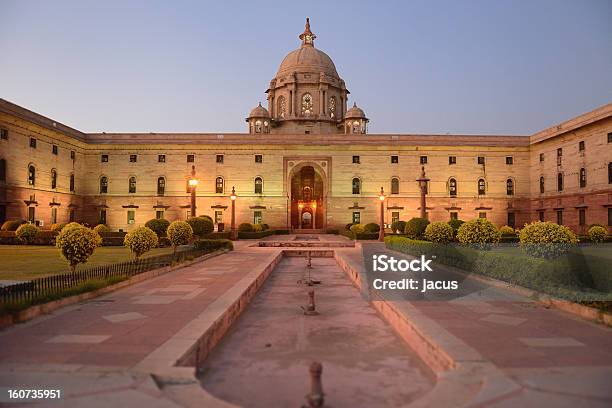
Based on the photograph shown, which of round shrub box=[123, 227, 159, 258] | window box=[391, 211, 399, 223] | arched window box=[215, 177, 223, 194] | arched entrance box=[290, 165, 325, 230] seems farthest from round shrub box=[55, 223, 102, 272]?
arched entrance box=[290, 165, 325, 230]

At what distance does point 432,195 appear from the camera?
47531 mm

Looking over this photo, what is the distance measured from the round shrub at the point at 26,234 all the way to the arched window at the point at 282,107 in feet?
122

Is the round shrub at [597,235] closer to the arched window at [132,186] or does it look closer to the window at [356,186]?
the window at [356,186]

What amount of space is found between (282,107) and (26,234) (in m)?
38.9

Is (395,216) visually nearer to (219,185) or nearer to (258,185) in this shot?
(258,185)

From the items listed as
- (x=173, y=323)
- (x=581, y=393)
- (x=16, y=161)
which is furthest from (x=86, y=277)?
(x=16, y=161)

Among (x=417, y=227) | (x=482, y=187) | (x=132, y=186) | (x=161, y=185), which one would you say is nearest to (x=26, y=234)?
(x=161, y=185)

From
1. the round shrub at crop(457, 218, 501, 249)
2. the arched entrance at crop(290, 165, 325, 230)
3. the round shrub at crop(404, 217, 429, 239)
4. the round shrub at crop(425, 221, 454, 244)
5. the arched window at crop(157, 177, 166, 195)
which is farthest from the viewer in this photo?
the arched entrance at crop(290, 165, 325, 230)

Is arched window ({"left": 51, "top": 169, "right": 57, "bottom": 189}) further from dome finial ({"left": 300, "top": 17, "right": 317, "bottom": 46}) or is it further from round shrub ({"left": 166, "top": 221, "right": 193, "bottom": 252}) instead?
dome finial ({"left": 300, "top": 17, "right": 317, "bottom": 46})

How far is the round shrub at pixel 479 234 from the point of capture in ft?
55.4

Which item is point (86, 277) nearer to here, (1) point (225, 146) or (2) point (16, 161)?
(2) point (16, 161)

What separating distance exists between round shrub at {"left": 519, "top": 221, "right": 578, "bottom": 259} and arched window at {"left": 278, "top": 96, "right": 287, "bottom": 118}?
4904 centimetres

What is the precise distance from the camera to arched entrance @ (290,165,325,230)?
5241 centimetres

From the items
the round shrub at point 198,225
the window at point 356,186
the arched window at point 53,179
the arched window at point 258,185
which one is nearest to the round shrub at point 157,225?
the round shrub at point 198,225
